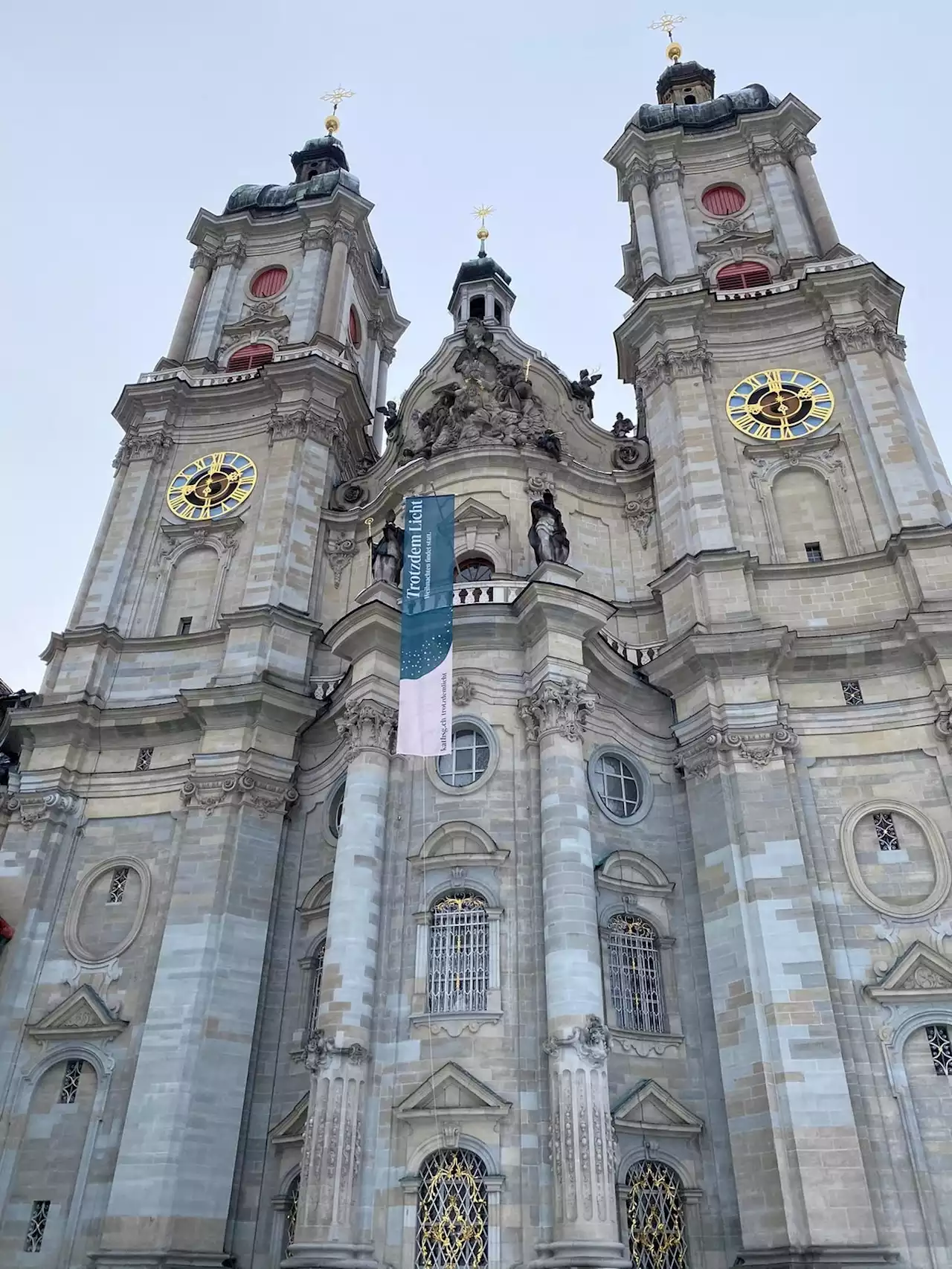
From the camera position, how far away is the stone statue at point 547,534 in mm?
24141

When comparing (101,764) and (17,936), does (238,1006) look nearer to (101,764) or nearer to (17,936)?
(17,936)

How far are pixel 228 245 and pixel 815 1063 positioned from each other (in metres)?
35.1

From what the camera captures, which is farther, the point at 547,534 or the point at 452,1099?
the point at 547,534

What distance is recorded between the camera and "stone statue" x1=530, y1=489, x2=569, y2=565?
24.1 metres

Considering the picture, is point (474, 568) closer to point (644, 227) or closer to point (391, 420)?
point (391, 420)

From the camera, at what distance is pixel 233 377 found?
112 ft

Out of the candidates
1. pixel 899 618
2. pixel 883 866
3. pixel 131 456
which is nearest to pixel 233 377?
pixel 131 456

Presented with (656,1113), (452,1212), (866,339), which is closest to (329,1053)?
(452,1212)

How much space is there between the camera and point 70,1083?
863 inches

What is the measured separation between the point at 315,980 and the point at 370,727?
571cm

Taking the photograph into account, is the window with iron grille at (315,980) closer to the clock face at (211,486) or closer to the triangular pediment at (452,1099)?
→ the triangular pediment at (452,1099)

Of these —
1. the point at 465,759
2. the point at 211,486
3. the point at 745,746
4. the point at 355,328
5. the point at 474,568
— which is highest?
the point at 355,328

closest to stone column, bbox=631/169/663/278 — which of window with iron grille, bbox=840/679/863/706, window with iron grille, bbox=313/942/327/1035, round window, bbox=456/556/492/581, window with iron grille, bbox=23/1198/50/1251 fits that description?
round window, bbox=456/556/492/581

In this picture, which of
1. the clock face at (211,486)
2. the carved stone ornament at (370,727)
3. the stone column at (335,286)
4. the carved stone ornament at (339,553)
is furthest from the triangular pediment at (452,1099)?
the stone column at (335,286)
